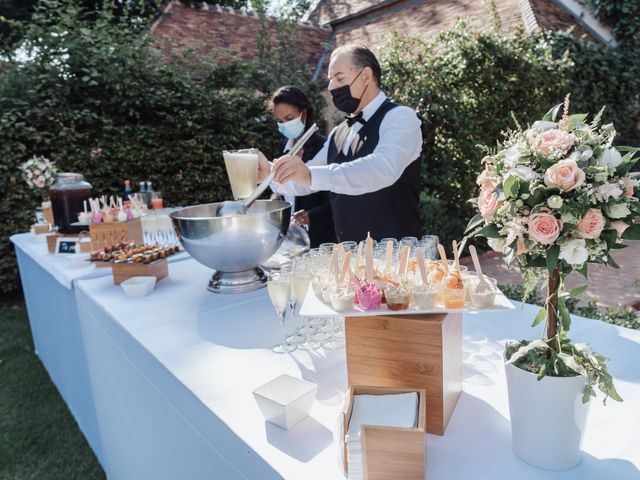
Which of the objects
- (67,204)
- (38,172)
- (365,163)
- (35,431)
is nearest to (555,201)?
(365,163)

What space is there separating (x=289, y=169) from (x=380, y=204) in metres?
0.91

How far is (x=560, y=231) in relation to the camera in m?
0.86

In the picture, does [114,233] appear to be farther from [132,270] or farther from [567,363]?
[567,363]

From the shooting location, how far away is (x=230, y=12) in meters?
11.6

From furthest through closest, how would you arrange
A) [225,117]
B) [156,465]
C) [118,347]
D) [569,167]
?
[225,117]
[118,347]
[156,465]
[569,167]

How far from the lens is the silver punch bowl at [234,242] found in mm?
1841

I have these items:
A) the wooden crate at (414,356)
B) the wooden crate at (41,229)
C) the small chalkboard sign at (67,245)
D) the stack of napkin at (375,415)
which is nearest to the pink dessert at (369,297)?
the wooden crate at (414,356)

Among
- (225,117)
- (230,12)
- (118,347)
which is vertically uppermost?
(230,12)

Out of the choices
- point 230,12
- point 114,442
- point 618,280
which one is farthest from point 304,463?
point 230,12

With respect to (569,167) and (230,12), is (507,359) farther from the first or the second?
(230,12)

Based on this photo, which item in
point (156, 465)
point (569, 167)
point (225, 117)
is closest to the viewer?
point (569, 167)

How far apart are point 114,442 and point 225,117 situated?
18.7ft

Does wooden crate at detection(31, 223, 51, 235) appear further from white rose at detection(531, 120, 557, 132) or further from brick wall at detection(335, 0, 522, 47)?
brick wall at detection(335, 0, 522, 47)

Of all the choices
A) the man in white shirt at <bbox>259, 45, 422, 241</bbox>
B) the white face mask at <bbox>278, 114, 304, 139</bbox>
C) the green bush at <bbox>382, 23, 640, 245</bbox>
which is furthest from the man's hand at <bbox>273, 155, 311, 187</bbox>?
the green bush at <bbox>382, 23, 640, 245</bbox>
